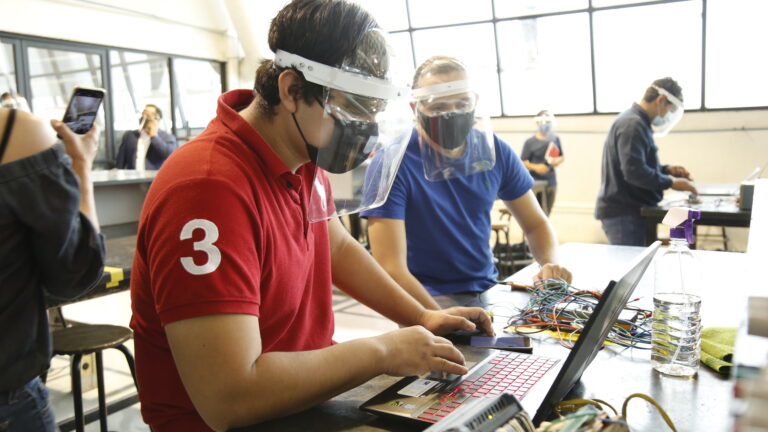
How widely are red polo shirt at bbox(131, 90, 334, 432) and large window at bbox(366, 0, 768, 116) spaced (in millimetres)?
5195

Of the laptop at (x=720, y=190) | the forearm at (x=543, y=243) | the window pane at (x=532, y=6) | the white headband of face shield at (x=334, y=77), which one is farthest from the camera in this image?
the window pane at (x=532, y=6)

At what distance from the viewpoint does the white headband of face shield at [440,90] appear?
6.65 feet

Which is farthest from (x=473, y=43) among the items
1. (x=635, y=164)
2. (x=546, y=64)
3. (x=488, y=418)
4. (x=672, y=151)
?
(x=488, y=418)

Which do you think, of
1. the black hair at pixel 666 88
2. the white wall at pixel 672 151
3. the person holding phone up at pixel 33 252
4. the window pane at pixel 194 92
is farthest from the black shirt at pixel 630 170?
the window pane at pixel 194 92

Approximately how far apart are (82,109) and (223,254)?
1.34 m

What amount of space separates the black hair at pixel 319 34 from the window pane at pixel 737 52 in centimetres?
700

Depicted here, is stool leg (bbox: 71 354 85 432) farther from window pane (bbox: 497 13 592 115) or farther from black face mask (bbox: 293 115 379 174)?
window pane (bbox: 497 13 592 115)

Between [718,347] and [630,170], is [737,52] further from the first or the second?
[718,347]

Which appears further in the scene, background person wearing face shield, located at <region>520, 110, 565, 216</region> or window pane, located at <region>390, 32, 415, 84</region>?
background person wearing face shield, located at <region>520, 110, 565, 216</region>

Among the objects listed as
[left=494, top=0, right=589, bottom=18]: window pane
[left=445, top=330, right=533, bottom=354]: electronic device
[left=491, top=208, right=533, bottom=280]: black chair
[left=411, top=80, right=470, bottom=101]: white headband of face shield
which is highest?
[left=494, top=0, right=589, bottom=18]: window pane

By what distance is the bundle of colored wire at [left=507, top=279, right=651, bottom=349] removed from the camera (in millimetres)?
1368

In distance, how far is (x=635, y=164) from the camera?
376cm

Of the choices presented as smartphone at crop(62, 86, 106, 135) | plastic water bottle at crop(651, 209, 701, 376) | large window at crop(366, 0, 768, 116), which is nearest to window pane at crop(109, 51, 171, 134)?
large window at crop(366, 0, 768, 116)

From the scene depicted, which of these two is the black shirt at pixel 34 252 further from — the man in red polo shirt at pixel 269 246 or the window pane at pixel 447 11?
the window pane at pixel 447 11
